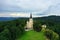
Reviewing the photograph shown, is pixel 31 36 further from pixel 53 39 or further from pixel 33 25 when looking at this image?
pixel 33 25

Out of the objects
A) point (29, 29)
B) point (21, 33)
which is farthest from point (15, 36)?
point (29, 29)

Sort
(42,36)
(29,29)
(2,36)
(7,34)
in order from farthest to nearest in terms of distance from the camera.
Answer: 1. (29,29)
2. (42,36)
3. (7,34)
4. (2,36)

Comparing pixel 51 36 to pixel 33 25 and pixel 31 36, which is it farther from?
pixel 33 25

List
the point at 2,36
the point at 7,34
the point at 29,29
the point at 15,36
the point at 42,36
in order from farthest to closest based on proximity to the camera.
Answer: the point at 29,29
the point at 42,36
the point at 15,36
the point at 7,34
the point at 2,36

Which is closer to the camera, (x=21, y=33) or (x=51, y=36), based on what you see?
(x=51, y=36)

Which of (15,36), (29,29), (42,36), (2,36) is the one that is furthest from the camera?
(29,29)

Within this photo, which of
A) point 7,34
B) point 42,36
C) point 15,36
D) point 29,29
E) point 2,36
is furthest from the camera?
point 29,29

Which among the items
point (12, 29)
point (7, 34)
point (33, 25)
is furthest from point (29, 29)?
point (7, 34)

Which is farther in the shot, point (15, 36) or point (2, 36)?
point (15, 36)
